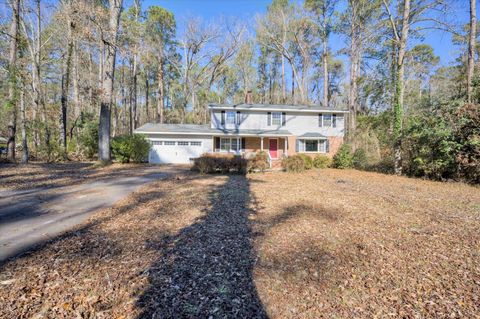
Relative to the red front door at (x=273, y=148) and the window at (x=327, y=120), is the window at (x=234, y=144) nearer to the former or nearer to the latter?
the red front door at (x=273, y=148)

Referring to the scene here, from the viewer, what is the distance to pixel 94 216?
495 centimetres

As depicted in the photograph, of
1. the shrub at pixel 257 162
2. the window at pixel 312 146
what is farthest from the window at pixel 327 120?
the shrub at pixel 257 162

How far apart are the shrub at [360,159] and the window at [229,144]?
9117mm

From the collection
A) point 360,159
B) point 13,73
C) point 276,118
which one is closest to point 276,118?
point 276,118

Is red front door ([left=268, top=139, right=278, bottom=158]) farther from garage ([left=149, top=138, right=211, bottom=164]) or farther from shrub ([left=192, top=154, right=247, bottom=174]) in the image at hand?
shrub ([left=192, top=154, right=247, bottom=174])

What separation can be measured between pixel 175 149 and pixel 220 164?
7786mm

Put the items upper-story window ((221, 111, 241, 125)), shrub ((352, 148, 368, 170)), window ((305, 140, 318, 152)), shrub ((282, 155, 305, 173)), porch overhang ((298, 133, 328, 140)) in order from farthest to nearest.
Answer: window ((305, 140, 318, 152))
upper-story window ((221, 111, 241, 125))
porch overhang ((298, 133, 328, 140))
shrub ((352, 148, 368, 170))
shrub ((282, 155, 305, 173))

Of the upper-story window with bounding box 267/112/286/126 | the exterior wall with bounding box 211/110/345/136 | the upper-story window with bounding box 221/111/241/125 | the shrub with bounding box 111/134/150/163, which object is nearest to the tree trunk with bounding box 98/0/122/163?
the shrub with bounding box 111/134/150/163

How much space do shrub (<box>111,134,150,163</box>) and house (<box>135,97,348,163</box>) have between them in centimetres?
261

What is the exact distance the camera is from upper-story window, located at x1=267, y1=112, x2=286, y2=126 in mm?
19969

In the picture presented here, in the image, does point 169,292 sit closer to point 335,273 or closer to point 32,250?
point 335,273

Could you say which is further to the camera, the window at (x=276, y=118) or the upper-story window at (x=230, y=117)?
the window at (x=276, y=118)

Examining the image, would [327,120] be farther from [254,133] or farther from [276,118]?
[254,133]

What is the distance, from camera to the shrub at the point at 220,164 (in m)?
11.7
